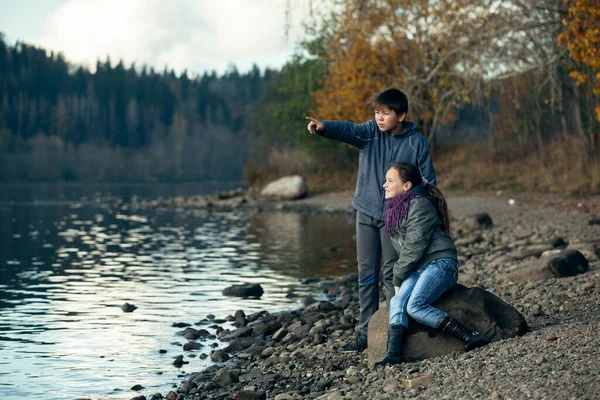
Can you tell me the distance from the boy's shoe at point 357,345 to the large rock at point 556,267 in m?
3.17

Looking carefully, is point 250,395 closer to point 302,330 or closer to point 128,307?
point 302,330

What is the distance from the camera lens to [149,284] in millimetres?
14289

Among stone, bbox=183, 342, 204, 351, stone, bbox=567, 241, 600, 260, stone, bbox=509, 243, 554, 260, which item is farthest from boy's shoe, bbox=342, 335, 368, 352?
stone, bbox=509, 243, 554, 260

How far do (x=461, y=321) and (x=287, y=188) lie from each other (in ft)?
97.8

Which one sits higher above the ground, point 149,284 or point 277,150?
point 277,150

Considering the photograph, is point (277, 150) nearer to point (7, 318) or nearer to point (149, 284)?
point (149, 284)

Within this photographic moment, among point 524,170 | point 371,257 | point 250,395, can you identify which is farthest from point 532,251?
point 524,170

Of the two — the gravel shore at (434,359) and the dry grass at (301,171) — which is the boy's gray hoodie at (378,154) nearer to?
the gravel shore at (434,359)

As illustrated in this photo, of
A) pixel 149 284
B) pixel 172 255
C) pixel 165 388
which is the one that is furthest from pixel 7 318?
pixel 172 255

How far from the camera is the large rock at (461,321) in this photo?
21.4 feet

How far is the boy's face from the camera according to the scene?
6777 mm

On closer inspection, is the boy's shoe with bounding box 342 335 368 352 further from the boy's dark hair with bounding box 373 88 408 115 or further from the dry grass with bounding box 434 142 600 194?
the dry grass with bounding box 434 142 600 194

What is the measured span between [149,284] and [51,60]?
345 feet

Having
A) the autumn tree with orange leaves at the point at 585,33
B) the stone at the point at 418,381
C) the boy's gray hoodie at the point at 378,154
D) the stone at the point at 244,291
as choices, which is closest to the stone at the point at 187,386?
the boy's gray hoodie at the point at 378,154
